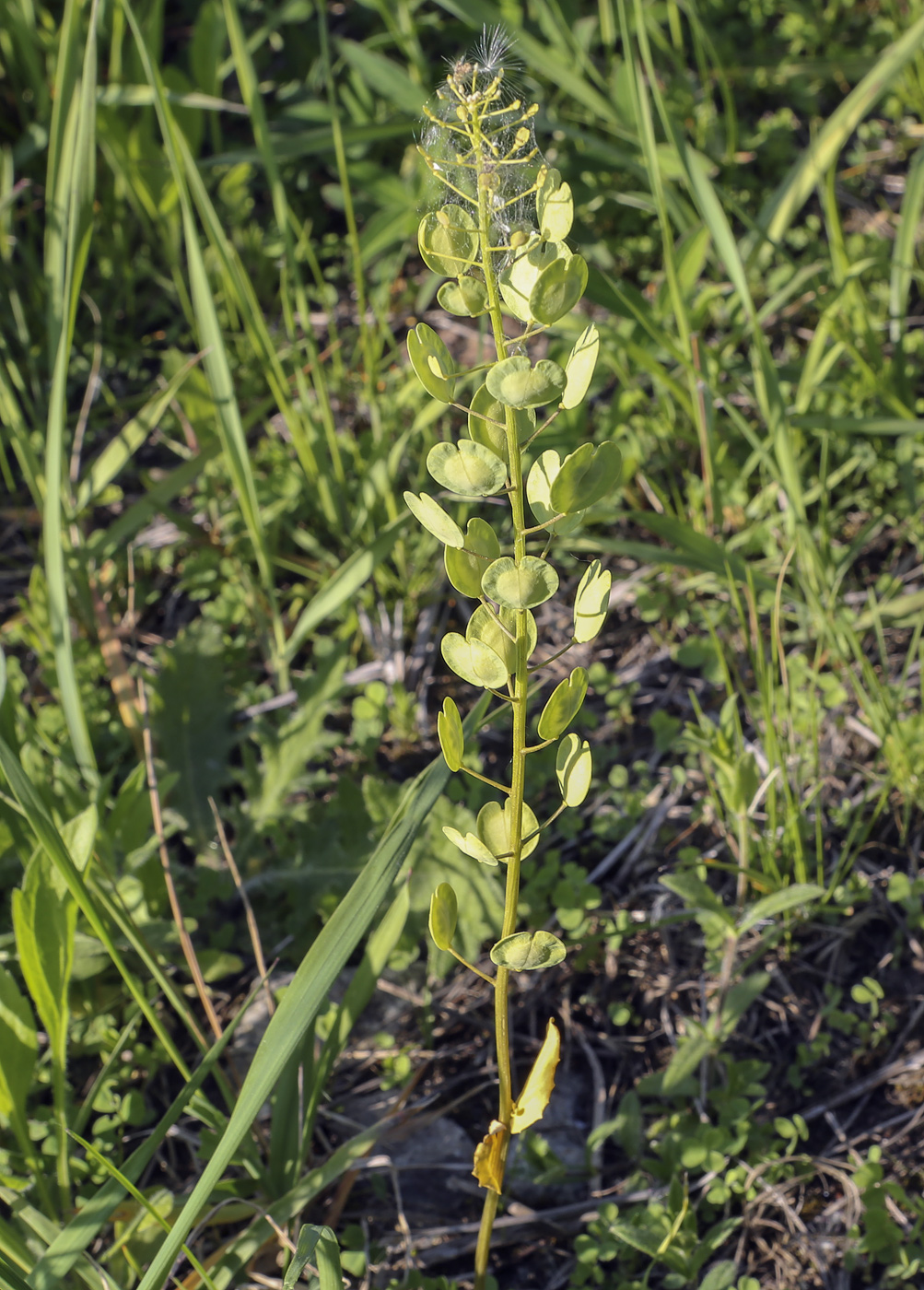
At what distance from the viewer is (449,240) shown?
0.84 m

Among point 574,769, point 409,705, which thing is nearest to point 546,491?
point 574,769

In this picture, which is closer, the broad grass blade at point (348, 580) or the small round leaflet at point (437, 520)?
the small round leaflet at point (437, 520)

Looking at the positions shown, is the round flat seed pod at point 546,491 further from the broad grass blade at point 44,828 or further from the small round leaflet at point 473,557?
the broad grass blade at point 44,828

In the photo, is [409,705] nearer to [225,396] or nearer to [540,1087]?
[225,396]

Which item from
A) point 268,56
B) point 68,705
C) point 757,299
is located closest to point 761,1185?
point 68,705

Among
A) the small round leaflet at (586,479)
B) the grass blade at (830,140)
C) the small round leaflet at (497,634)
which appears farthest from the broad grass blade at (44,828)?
the grass blade at (830,140)

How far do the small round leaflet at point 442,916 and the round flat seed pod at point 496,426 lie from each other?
0.41 m

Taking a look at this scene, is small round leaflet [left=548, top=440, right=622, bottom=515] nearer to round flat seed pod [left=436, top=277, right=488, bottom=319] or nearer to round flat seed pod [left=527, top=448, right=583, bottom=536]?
round flat seed pod [left=527, top=448, right=583, bottom=536]

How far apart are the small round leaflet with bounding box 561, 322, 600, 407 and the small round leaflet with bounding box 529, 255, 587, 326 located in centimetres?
3

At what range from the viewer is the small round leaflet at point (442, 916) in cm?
97

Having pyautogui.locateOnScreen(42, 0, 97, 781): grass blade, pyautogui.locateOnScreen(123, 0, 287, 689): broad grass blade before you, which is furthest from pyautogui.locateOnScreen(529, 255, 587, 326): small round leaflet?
pyautogui.locateOnScreen(123, 0, 287, 689): broad grass blade

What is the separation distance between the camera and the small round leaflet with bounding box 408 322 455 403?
842 mm

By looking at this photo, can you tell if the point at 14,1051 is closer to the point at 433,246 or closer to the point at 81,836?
the point at 81,836

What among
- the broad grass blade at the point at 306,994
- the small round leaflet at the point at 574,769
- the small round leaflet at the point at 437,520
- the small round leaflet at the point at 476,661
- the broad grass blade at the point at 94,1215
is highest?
the small round leaflet at the point at 437,520
